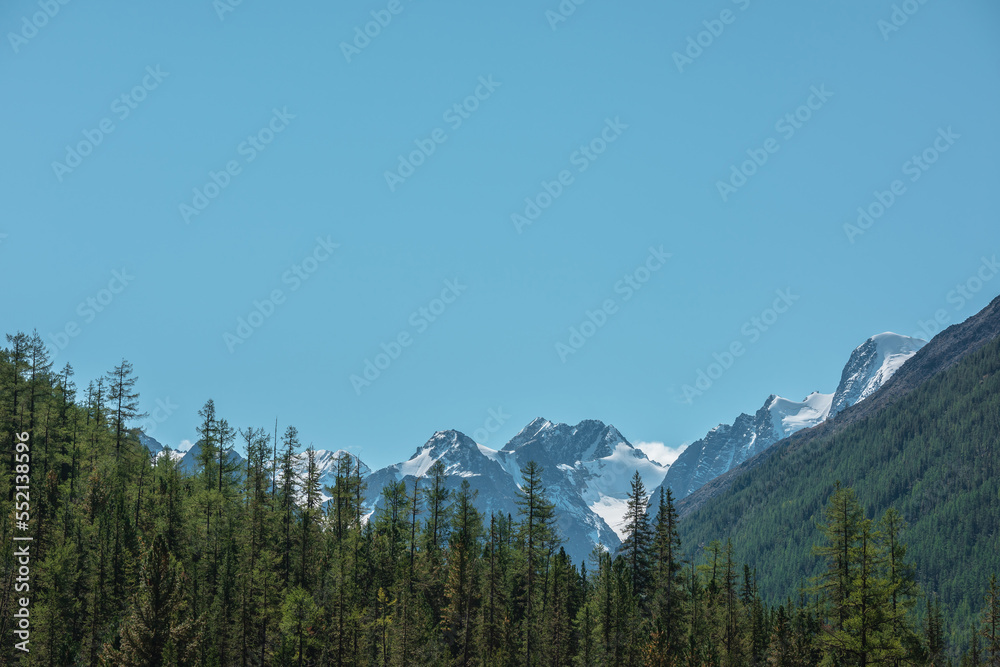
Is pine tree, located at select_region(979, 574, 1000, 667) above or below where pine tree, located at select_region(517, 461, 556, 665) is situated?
below

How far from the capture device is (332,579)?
2566 inches

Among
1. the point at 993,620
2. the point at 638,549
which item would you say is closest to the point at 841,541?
the point at 638,549

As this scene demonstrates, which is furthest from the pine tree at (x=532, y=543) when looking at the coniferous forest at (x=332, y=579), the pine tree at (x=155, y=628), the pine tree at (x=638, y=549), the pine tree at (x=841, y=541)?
the pine tree at (x=155, y=628)

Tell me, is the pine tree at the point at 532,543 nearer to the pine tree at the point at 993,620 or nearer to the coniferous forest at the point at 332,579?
the coniferous forest at the point at 332,579

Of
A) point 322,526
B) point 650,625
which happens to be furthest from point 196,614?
point 650,625

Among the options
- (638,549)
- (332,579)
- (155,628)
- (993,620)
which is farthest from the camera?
(638,549)

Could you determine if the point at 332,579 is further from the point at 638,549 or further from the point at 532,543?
the point at 638,549

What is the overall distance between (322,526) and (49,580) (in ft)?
82.7

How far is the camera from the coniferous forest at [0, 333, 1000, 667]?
56.8m

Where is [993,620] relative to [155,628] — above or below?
above

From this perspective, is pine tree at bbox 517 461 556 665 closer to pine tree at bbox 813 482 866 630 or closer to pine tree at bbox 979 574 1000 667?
pine tree at bbox 813 482 866 630

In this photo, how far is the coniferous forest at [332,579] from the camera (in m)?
56.8

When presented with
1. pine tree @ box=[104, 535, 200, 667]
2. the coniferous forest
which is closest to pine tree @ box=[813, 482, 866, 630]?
the coniferous forest

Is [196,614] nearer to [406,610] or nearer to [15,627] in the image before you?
[15,627]
